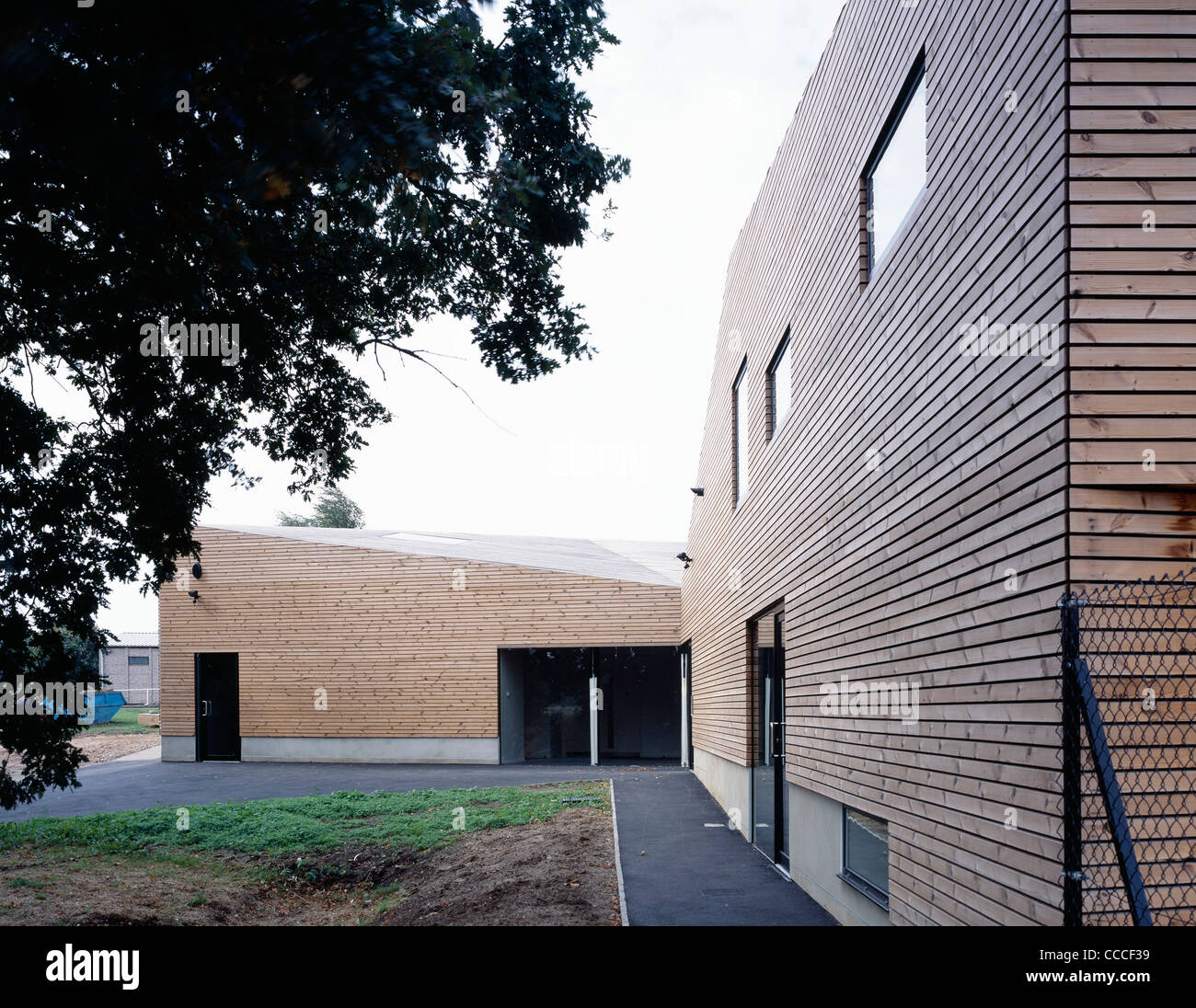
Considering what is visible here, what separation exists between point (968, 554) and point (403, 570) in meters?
20.8

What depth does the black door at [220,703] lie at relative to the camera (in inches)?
981

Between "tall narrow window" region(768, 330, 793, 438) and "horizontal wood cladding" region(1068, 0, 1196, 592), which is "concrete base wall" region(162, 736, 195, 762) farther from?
"horizontal wood cladding" region(1068, 0, 1196, 592)

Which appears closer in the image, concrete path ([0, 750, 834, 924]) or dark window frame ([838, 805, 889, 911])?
dark window frame ([838, 805, 889, 911])

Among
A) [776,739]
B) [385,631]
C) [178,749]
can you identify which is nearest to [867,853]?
[776,739]

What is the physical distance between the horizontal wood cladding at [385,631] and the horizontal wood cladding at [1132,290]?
1975 cm

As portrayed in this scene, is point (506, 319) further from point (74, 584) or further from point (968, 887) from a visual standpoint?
point (968, 887)

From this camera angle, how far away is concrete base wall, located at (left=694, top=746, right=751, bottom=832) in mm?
11570

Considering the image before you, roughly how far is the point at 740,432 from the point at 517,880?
254 inches

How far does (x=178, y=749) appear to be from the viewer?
24391 millimetres

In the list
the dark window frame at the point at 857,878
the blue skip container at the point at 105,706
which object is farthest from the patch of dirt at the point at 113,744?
the dark window frame at the point at 857,878

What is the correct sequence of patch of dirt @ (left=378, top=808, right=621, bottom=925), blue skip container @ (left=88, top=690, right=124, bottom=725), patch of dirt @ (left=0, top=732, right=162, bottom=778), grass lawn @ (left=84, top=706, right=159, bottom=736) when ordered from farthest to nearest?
blue skip container @ (left=88, top=690, right=124, bottom=725) < grass lawn @ (left=84, top=706, right=159, bottom=736) < patch of dirt @ (left=0, top=732, right=162, bottom=778) < patch of dirt @ (left=378, top=808, right=621, bottom=925)

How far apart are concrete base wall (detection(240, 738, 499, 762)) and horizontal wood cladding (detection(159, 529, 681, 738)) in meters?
0.20

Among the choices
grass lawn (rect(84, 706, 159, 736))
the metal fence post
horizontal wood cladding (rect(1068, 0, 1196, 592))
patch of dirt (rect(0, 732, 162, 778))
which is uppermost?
horizontal wood cladding (rect(1068, 0, 1196, 592))

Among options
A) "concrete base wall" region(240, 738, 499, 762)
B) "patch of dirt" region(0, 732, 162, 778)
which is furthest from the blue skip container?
"concrete base wall" region(240, 738, 499, 762)
